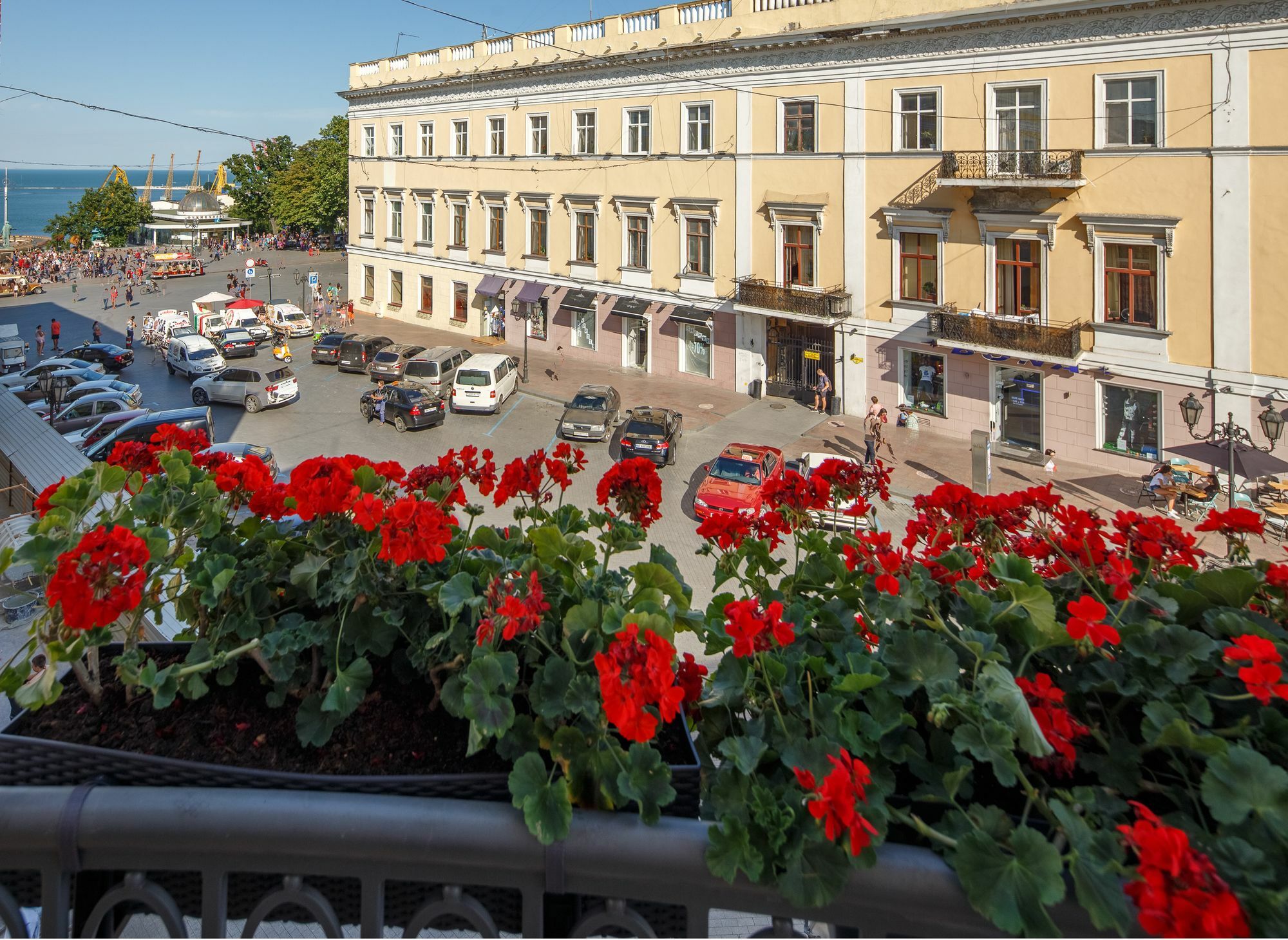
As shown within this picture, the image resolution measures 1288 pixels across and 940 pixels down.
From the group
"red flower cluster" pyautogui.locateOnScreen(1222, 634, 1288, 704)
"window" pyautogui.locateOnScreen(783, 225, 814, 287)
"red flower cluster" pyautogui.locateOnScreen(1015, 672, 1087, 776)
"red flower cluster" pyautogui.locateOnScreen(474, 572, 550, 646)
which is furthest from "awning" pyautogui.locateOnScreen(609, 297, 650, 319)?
"red flower cluster" pyautogui.locateOnScreen(1222, 634, 1288, 704)

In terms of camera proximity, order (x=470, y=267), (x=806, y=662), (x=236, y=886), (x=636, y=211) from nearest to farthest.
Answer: (x=236, y=886), (x=806, y=662), (x=636, y=211), (x=470, y=267)

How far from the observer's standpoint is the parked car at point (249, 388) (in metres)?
26.9

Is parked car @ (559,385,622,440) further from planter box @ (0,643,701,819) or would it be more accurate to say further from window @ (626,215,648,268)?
planter box @ (0,643,701,819)

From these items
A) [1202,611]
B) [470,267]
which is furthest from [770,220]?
[1202,611]

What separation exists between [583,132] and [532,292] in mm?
6305

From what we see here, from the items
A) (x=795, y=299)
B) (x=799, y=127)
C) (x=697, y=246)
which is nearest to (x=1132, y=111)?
(x=799, y=127)

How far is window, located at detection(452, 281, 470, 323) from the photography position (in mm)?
37812

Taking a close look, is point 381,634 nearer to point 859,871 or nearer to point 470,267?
point 859,871

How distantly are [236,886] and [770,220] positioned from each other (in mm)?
26602

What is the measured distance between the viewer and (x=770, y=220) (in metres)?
26.7

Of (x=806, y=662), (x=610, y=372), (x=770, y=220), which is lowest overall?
(x=806, y=662)

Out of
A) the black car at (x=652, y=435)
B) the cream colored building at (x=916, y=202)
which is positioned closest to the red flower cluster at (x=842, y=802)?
the black car at (x=652, y=435)

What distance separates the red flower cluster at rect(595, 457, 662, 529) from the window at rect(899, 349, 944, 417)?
874 inches

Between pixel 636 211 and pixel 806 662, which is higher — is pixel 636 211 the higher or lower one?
the higher one
